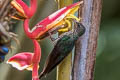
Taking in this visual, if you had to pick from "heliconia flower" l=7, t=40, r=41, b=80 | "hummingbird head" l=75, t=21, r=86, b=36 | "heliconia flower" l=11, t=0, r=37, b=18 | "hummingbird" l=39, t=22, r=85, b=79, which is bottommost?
"heliconia flower" l=7, t=40, r=41, b=80

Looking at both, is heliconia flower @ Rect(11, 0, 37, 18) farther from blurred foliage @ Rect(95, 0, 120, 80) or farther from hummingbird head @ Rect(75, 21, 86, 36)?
blurred foliage @ Rect(95, 0, 120, 80)

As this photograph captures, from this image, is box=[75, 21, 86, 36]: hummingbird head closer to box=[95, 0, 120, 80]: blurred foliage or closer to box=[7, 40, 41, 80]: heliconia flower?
box=[7, 40, 41, 80]: heliconia flower

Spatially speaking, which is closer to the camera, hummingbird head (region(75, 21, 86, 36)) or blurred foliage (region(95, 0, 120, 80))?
hummingbird head (region(75, 21, 86, 36))

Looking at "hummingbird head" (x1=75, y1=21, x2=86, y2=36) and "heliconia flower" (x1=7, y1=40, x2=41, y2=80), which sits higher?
"hummingbird head" (x1=75, y1=21, x2=86, y2=36)

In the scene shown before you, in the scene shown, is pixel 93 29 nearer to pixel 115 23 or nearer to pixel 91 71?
pixel 91 71

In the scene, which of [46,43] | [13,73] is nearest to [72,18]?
[13,73]

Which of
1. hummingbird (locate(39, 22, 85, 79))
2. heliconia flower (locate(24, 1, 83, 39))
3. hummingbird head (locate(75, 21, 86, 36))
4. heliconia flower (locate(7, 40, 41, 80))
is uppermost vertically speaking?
heliconia flower (locate(24, 1, 83, 39))

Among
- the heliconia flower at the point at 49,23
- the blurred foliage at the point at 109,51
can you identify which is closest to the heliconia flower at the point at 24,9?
the heliconia flower at the point at 49,23

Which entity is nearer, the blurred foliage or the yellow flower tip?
the yellow flower tip

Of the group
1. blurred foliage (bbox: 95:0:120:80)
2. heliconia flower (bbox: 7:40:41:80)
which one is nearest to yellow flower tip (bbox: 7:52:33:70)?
heliconia flower (bbox: 7:40:41:80)

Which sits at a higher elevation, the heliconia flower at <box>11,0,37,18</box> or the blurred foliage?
the heliconia flower at <box>11,0,37,18</box>

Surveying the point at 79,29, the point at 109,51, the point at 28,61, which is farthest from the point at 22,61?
the point at 109,51

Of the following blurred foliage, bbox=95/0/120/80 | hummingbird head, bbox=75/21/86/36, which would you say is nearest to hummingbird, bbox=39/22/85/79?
hummingbird head, bbox=75/21/86/36

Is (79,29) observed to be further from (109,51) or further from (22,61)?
(109,51)
